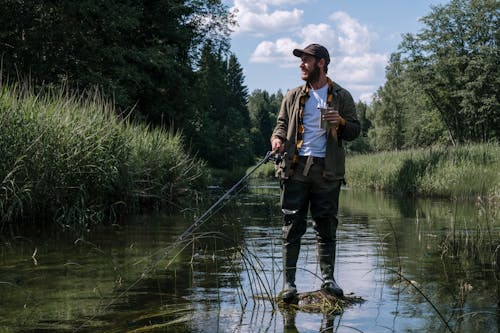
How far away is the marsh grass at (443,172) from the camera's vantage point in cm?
2069

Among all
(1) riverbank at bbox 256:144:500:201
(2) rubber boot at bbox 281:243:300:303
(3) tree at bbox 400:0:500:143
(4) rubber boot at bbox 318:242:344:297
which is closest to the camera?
(2) rubber boot at bbox 281:243:300:303

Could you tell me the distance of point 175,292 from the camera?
5824mm

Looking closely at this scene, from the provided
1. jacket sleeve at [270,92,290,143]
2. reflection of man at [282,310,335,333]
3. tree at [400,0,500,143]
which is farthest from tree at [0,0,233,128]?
tree at [400,0,500,143]

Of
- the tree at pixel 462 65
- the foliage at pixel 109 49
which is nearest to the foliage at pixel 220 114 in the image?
the foliage at pixel 109 49

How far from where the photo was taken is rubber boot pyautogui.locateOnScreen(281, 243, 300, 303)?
17.6ft

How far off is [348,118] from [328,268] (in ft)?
4.38

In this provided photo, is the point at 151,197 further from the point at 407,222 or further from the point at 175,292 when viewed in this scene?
the point at 175,292

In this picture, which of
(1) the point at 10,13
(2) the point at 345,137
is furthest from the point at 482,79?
(2) the point at 345,137

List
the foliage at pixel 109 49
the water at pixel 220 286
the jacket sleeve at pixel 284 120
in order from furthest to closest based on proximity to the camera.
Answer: the foliage at pixel 109 49
the jacket sleeve at pixel 284 120
the water at pixel 220 286

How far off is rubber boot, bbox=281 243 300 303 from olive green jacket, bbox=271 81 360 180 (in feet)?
2.08

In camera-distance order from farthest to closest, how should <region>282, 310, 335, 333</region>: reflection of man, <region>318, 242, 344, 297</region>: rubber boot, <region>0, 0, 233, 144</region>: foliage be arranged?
<region>0, 0, 233, 144</region>: foliage < <region>318, 242, 344, 297</region>: rubber boot < <region>282, 310, 335, 333</region>: reflection of man

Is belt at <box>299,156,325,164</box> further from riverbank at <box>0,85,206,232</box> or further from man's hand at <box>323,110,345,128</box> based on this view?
riverbank at <box>0,85,206,232</box>

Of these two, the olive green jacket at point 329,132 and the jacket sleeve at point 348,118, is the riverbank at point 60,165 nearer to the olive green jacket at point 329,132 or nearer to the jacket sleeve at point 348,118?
the olive green jacket at point 329,132

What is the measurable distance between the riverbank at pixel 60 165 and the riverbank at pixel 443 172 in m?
11.0
